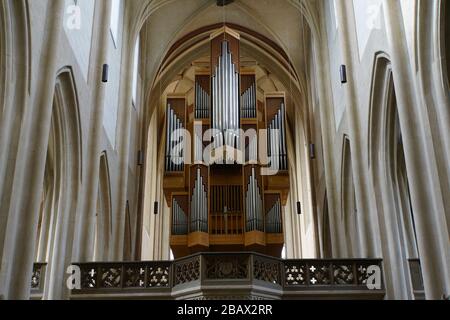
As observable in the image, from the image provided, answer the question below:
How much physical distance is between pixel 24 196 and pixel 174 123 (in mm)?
16607

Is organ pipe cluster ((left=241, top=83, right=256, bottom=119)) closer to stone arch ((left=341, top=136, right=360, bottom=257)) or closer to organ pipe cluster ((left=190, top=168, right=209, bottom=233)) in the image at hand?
organ pipe cluster ((left=190, top=168, right=209, bottom=233))

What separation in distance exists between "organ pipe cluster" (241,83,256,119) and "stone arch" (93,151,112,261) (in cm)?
986

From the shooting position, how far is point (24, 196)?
10641 mm

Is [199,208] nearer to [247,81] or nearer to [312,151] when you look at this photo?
[312,151]

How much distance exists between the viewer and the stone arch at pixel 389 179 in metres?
13.6

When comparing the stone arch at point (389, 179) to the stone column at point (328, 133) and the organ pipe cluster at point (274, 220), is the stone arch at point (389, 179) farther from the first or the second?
the organ pipe cluster at point (274, 220)

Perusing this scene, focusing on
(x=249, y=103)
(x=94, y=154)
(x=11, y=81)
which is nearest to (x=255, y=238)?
(x=249, y=103)

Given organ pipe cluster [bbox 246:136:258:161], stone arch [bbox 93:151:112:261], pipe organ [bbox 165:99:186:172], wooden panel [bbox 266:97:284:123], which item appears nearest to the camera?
stone arch [bbox 93:151:112:261]

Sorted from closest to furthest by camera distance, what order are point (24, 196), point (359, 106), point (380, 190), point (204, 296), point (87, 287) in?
point (24, 196)
point (204, 296)
point (87, 287)
point (380, 190)
point (359, 106)

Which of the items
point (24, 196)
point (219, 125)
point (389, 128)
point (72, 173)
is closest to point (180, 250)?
point (219, 125)

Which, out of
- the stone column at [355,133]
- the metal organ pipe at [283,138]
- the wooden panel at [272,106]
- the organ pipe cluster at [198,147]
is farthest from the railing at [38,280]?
the wooden panel at [272,106]

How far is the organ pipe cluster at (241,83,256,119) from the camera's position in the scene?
2617 cm

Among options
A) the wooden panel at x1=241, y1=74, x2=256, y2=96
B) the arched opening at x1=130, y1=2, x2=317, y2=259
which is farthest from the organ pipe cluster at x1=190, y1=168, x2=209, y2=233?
the wooden panel at x1=241, y1=74, x2=256, y2=96
